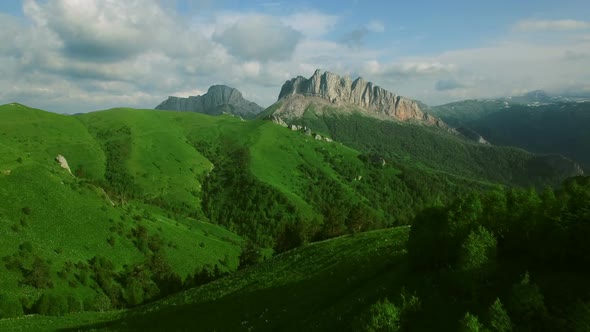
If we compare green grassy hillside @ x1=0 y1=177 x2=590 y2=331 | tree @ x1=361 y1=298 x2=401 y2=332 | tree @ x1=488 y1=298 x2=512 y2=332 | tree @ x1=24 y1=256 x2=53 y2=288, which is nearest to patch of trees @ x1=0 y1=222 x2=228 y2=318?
tree @ x1=24 y1=256 x2=53 y2=288

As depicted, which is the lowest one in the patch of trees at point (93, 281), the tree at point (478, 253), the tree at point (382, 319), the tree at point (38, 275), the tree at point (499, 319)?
the patch of trees at point (93, 281)

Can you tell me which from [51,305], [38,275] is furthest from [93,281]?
[51,305]

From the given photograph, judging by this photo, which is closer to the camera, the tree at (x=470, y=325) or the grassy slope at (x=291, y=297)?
the tree at (x=470, y=325)

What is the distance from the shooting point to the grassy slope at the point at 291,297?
2705 cm

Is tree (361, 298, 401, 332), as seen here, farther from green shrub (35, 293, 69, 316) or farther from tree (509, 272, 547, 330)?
green shrub (35, 293, 69, 316)

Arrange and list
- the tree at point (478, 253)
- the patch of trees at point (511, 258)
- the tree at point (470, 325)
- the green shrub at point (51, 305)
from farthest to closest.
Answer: the green shrub at point (51, 305) < the tree at point (478, 253) < the patch of trees at point (511, 258) < the tree at point (470, 325)

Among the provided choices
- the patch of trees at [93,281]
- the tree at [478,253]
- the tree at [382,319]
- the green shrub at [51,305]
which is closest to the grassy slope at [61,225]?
the patch of trees at [93,281]

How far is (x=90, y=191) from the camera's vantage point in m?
142

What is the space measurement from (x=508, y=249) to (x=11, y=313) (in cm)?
9940

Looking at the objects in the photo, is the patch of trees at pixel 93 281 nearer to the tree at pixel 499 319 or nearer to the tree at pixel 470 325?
the tree at pixel 470 325

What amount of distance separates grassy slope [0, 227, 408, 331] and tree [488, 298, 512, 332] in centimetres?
719

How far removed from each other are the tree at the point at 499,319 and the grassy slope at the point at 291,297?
23.6 feet

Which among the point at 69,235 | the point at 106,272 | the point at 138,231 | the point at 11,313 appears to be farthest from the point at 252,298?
the point at 138,231

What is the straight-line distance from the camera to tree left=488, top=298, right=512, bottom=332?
53.1 ft
